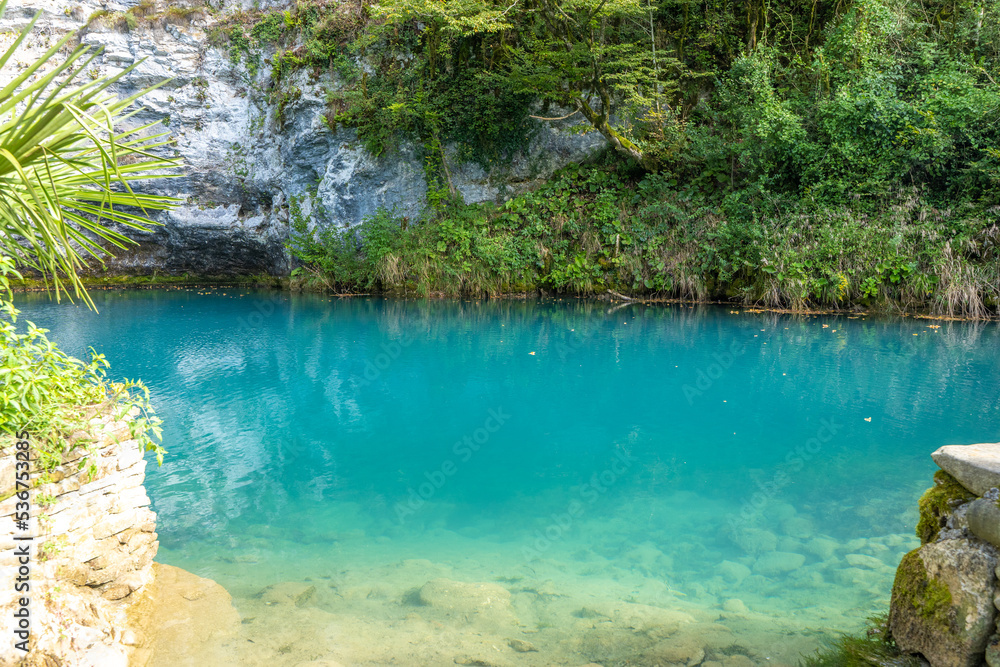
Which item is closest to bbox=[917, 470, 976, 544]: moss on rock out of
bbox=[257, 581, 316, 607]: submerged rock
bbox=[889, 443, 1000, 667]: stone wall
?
bbox=[889, 443, 1000, 667]: stone wall

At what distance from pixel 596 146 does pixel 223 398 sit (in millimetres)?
12259

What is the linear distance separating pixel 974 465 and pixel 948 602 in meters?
0.49

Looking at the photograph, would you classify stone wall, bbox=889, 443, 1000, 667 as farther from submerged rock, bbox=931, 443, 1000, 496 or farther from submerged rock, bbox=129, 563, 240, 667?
submerged rock, bbox=129, 563, 240, 667

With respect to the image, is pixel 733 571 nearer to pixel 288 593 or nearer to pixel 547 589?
pixel 547 589

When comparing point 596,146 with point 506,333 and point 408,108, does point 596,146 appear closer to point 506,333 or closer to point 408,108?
point 408,108

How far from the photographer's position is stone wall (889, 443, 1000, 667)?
2072mm

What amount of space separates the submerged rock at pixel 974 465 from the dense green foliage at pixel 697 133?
10.5 meters

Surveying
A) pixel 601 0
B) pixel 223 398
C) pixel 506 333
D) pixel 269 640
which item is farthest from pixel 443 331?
pixel 269 640

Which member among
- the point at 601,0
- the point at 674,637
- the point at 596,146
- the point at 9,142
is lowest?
the point at 674,637

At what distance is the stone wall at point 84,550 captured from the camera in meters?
2.48

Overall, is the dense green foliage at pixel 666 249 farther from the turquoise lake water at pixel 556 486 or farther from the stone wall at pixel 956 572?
the stone wall at pixel 956 572

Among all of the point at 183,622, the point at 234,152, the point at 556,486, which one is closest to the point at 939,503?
the point at 556,486

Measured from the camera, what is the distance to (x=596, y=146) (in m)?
16.4

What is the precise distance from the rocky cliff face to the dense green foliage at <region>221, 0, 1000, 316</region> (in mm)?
655
